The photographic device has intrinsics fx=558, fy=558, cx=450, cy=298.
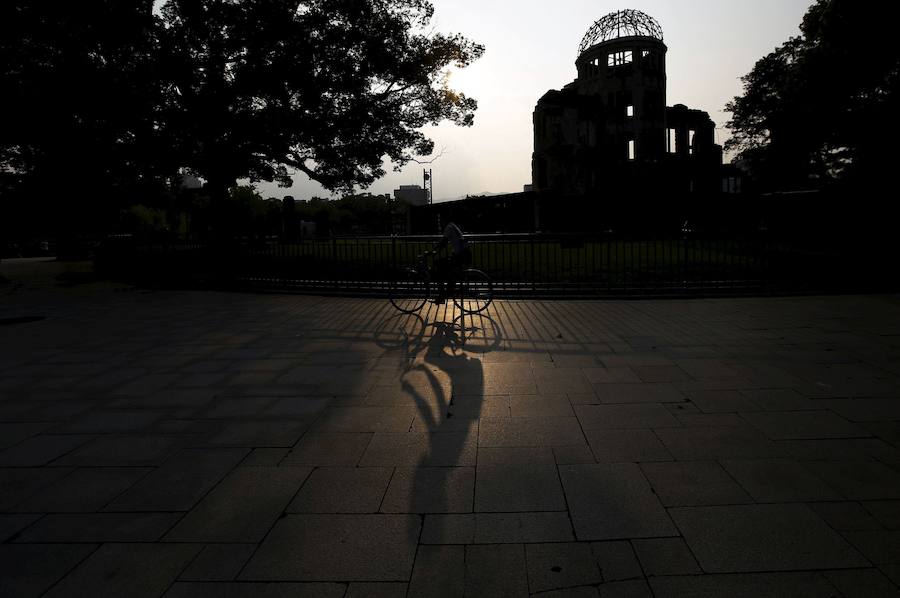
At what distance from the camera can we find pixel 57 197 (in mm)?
18234

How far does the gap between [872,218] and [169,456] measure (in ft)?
52.8

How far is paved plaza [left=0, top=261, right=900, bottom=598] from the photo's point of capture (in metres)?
2.53

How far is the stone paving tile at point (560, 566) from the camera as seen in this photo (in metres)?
2.42

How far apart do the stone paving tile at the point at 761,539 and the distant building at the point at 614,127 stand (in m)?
36.3

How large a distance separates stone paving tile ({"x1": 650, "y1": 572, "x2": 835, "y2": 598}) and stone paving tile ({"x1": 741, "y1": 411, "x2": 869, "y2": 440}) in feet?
6.07

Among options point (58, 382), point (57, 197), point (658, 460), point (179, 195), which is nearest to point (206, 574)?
point (658, 460)

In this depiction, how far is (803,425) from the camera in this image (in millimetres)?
4293

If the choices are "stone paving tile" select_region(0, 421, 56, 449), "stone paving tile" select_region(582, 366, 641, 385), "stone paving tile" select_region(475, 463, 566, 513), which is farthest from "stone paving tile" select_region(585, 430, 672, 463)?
"stone paving tile" select_region(0, 421, 56, 449)

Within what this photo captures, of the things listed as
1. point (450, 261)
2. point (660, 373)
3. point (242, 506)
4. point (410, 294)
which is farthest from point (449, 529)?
point (410, 294)

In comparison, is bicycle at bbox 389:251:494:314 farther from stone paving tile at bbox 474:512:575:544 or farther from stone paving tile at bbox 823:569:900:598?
stone paving tile at bbox 823:569:900:598

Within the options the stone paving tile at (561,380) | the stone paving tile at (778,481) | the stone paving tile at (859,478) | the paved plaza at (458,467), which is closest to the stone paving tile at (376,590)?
the paved plaza at (458,467)

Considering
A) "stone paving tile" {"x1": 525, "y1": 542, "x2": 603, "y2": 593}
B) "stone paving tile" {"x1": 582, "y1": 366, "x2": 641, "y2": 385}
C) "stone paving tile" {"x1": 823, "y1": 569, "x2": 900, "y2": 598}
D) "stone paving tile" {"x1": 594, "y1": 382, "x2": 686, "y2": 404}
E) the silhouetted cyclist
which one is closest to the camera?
"stone paving tile" {"x1": 823, "y1": 569, "x2": 900, "y2": 598}

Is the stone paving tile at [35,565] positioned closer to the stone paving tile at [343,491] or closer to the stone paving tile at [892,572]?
the stone paving tile at [343,491]

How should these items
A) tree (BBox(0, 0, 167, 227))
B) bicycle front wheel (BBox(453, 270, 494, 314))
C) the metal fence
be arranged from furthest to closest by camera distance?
tree (BBox(0, 0, 167, 227))
the metal fence
bicycle front wheel (BBox(453, 270, 494, 314))
